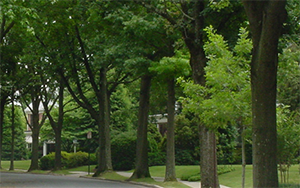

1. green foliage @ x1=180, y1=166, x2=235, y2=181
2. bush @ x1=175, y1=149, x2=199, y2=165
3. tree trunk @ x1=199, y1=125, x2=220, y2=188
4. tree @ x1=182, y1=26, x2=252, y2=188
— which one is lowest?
green foliage @ x1=180, y1=166, x2=235, y2=181

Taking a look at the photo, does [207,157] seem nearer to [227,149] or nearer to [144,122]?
[144,122]

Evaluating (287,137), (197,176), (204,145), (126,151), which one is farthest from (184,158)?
(287,137)

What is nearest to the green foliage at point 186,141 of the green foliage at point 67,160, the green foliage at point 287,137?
the green foliage at point 67,160

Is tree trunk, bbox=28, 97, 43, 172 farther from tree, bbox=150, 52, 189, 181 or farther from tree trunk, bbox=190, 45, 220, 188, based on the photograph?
tree trunk, bbox=190, 45, 220, 188

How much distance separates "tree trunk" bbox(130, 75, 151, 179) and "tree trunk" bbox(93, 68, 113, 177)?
445cm

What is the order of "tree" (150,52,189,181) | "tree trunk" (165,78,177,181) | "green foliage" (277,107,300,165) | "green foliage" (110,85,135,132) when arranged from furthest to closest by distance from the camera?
"green foliage" (110,85,135,132) → "tree trunk" (165,78,177,181) → "tree" (150,52,189,181) → "green foliage" (277,107,300,165)

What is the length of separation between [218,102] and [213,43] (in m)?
2.18

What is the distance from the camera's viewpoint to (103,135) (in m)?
28.4

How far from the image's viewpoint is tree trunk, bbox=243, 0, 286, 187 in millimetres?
7465

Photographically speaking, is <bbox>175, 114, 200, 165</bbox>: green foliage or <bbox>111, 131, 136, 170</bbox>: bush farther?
<bbox>111, 131, 136, 170</bbox>: bush

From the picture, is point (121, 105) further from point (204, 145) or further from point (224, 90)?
point (224, 90)

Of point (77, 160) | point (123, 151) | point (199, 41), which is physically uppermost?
point (199, 41)

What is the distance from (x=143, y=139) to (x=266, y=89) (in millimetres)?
16926

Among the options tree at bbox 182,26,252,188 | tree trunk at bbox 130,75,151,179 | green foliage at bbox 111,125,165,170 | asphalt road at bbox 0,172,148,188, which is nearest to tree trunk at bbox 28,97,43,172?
green foliage at bbox 111,125,165,170
